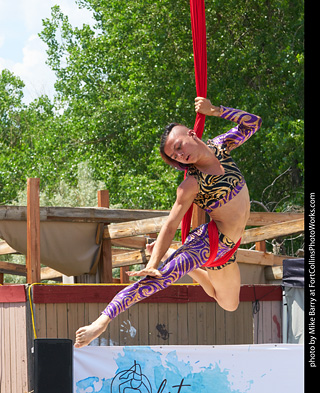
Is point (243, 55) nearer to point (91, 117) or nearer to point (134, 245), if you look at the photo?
point (91, 117)

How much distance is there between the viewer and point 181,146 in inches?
182

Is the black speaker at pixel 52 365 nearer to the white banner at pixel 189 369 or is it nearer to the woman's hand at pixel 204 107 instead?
the white banner at pixel 189 369

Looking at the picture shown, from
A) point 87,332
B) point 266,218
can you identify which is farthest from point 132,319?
point 87,332

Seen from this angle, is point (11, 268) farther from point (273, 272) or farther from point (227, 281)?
point (227, 281)

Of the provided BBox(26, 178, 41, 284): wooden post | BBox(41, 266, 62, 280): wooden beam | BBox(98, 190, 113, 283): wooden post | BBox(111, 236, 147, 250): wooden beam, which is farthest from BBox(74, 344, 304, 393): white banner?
BBox(41, 266, 62, 280): wooden beam

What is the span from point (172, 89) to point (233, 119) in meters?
14.5

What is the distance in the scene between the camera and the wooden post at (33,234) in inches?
302

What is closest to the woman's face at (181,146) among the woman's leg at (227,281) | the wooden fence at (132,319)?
the woman's leg at (227,281)

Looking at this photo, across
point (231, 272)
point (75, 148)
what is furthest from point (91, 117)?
point (231, 272)

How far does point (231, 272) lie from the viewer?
16.6 ft

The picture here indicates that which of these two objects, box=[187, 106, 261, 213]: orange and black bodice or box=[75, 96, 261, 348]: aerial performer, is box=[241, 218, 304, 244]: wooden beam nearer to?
box=[75, 96, 261, 348]: aerial performer

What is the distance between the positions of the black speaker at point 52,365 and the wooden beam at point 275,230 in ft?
11.6

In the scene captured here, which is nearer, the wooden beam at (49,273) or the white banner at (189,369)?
the white banner at (189,369)
